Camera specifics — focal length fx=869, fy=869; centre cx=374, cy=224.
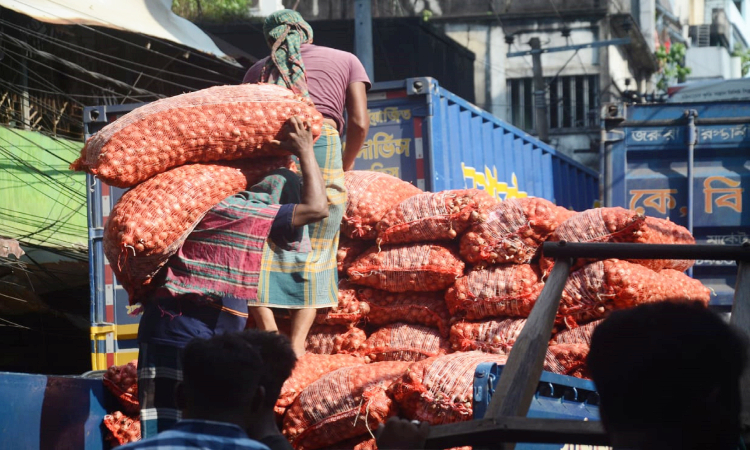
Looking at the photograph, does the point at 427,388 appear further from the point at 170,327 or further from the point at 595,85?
the point at 595,85

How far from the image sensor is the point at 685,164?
6.91 m

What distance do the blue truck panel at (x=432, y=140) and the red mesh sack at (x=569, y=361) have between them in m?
2.73

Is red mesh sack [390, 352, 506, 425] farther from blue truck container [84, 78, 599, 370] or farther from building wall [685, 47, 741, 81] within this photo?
building wall [685, 47, 741, 81]

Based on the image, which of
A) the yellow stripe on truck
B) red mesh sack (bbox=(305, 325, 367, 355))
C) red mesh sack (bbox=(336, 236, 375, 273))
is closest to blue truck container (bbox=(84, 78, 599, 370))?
the yellow stripe on truck

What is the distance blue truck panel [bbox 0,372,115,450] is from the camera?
3387 millimetres

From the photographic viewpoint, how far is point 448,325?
392cm

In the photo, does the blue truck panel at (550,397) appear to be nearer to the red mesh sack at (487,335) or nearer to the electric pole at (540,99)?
the red mesh sack at (487,335)

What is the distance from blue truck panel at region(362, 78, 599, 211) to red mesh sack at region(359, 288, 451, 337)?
2.07 m

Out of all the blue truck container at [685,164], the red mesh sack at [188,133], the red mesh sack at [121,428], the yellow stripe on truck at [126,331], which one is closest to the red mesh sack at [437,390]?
the red mesh sack at [188,133]

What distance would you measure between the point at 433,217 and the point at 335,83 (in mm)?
757

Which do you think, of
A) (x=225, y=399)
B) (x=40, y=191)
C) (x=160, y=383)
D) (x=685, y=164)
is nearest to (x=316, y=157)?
(x=160, y=383)

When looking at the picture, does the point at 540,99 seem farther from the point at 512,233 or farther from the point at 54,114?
the point at 512,233

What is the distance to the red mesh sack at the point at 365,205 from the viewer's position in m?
4.16

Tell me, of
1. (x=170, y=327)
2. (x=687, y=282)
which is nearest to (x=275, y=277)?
(x=170, y=327)
